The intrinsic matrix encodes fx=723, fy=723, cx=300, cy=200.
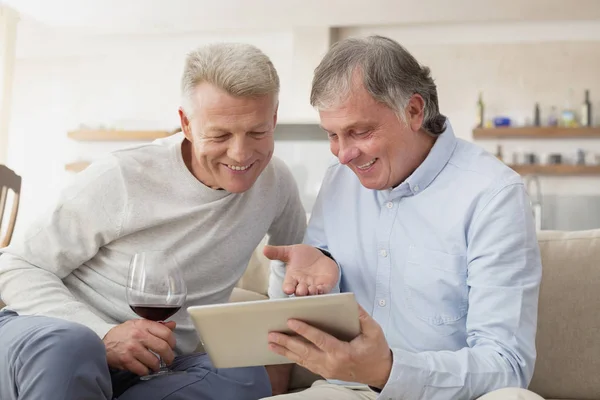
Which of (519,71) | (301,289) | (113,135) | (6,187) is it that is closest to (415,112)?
(301,289)

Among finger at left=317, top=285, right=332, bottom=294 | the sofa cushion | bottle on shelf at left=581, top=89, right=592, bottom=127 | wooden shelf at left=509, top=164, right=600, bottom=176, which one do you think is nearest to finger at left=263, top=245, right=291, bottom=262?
finger at left=317, top=285, right=332, bottom=294

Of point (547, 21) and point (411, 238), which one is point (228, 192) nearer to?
point (411, 238)

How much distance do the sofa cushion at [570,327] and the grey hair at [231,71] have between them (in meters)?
0.96

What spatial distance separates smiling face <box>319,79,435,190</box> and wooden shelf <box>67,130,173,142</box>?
6.34 metres

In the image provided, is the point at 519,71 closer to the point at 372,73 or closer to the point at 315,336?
the point at 372,73

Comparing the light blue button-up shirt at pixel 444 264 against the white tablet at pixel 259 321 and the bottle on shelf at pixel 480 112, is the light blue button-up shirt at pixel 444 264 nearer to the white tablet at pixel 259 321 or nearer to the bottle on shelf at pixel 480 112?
the white tablet at pixel 259 321

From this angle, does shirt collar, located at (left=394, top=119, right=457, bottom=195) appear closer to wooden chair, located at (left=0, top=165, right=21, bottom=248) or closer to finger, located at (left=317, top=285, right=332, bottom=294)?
finger, located at (left=317, top=285, right=332, bottom=294)

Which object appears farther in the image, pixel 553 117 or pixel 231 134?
pixel 553 117

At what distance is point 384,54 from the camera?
172cm

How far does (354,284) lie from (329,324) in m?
0.54

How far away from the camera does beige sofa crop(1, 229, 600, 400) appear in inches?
79.0

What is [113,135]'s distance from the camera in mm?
8219

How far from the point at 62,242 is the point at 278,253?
54 cm

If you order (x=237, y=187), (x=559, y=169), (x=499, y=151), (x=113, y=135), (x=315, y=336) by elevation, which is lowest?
(x=315, y=336)
